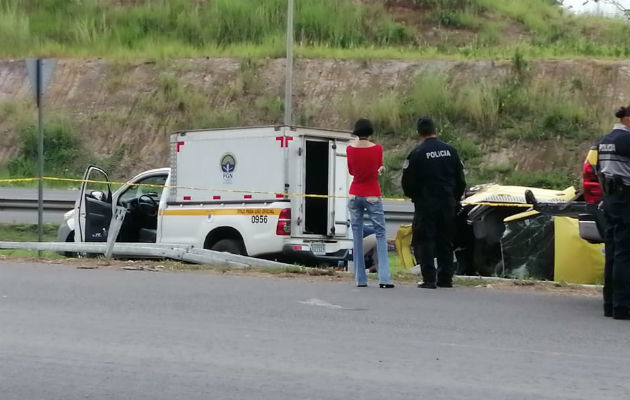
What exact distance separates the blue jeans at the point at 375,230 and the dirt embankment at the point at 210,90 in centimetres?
2500

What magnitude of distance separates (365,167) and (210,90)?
29.2 metres

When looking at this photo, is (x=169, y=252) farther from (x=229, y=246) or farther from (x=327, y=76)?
(x=327, y=76)

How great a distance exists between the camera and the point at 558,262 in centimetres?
1272

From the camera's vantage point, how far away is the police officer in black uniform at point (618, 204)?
9461 millimetres

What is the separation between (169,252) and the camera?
13.8 m

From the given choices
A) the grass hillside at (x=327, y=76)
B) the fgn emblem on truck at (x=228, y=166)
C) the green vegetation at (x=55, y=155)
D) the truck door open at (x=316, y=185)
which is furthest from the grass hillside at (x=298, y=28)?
the fgn emblem on truck at (x=228, y=166)

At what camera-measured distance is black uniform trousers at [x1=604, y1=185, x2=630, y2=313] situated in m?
9.48

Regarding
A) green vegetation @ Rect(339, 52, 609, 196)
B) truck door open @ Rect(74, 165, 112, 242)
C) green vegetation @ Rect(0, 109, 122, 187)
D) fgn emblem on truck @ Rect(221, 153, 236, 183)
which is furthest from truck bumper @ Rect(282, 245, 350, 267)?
green vegetation @ Rect(0, 109, 122, 187)

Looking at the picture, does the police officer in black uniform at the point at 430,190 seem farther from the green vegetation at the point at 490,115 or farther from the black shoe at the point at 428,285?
the green vegetation at the point at 490,115

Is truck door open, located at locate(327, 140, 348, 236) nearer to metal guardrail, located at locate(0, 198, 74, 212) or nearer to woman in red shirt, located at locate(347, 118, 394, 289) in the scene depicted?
woman in red shirt, located at locate(347, 118, 394, 289)

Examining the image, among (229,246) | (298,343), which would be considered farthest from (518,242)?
(298,343)

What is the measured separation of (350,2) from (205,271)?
33.9 m

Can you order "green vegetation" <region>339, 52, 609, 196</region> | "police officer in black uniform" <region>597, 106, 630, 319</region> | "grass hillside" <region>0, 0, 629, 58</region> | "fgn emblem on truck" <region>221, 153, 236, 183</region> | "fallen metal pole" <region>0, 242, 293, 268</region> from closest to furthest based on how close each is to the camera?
"police officer in black uniform" <region>597, 106, 630, 319</region>
"fallen metal pole" <region>0, 242, 293, 268</region>
"fgn emblem on truck" <region>221, 153, 236, 183</region>
"green vegetation" <region>339, 52, 609, 196</region>
"grass hillside" <region>0, 0, 629, 58</region>

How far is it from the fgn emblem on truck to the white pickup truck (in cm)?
1
